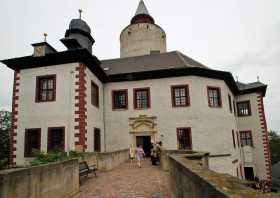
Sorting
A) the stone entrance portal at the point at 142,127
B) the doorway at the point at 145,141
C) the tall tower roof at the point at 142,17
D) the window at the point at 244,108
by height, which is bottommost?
the doorway at the point at 145,141

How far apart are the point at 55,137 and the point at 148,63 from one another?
11.2m

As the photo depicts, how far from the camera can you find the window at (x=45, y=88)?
638 inches

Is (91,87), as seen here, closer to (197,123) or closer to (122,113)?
(122,113)

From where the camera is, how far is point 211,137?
19.0m

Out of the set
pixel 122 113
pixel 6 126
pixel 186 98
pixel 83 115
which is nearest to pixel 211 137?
pixel 186 98

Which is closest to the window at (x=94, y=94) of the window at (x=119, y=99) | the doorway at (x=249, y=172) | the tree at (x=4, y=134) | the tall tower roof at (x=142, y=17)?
the window at (x=119, y=99)

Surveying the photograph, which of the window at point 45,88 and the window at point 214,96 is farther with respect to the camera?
the window at point 214,96

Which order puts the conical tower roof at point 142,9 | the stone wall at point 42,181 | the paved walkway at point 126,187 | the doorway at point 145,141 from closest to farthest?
the stone wall at point 42,181, the paved walkway at point 126,187, the doorway at point 145,141, the conical tower roof at point 142,9

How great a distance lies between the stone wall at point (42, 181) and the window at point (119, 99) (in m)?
12.1

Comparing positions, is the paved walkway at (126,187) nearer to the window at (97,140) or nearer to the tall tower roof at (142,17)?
the window at (97,140)

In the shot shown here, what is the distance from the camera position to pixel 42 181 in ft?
19.4

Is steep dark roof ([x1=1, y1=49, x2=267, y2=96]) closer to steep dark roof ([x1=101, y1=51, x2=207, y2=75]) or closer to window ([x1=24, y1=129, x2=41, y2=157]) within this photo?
steep dark roof ([x1=101, y1=51, x2=207, y2=75])

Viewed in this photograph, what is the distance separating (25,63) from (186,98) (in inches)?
501

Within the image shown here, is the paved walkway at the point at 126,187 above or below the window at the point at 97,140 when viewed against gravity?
below
